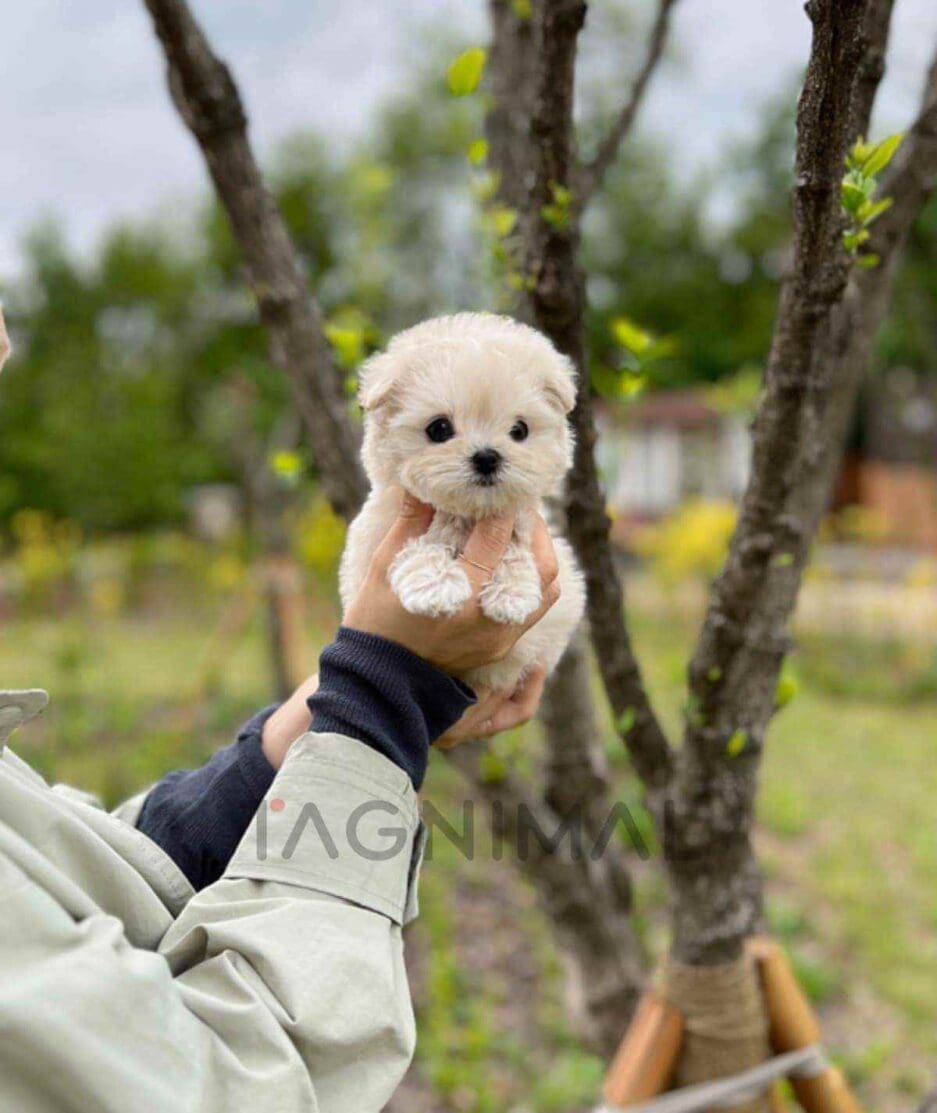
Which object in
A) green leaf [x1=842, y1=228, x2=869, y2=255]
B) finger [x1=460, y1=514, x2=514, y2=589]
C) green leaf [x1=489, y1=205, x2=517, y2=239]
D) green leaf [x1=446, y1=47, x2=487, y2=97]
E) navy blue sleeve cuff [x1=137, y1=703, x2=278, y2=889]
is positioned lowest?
navy blue sleeve cuff [x1=137, y1=703, x2=278, y2=889]

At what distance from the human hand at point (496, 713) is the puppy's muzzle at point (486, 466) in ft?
0.96

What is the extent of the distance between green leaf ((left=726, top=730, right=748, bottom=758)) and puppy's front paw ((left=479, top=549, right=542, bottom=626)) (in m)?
0.75

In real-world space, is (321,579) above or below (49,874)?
below

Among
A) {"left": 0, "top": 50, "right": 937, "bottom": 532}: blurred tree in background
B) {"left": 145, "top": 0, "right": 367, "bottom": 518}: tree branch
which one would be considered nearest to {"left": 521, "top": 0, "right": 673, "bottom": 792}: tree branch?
{"left": 145, "top": 0, "right": 367, "bottom": 518}: tree branch

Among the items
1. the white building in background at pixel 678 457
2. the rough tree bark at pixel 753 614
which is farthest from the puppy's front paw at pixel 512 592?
the white building in background at pixel 678 457

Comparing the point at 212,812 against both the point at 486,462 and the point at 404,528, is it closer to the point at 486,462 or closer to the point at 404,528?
the point at 404,528

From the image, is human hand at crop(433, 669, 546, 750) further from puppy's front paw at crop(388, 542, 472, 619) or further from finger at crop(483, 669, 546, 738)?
puppy's front paw at crop(388, 542, 472, 619)

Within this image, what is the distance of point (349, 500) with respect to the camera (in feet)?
7.34

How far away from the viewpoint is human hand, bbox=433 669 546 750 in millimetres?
1472

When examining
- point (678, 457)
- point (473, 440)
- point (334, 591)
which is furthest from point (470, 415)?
point (678, 457)

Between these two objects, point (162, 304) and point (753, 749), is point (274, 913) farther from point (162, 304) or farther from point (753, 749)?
point (162, 304)

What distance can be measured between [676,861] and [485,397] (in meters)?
1.12

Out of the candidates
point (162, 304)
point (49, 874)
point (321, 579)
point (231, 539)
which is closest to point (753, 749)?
point (49, 874)

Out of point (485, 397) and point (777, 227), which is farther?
point (777, 227)
